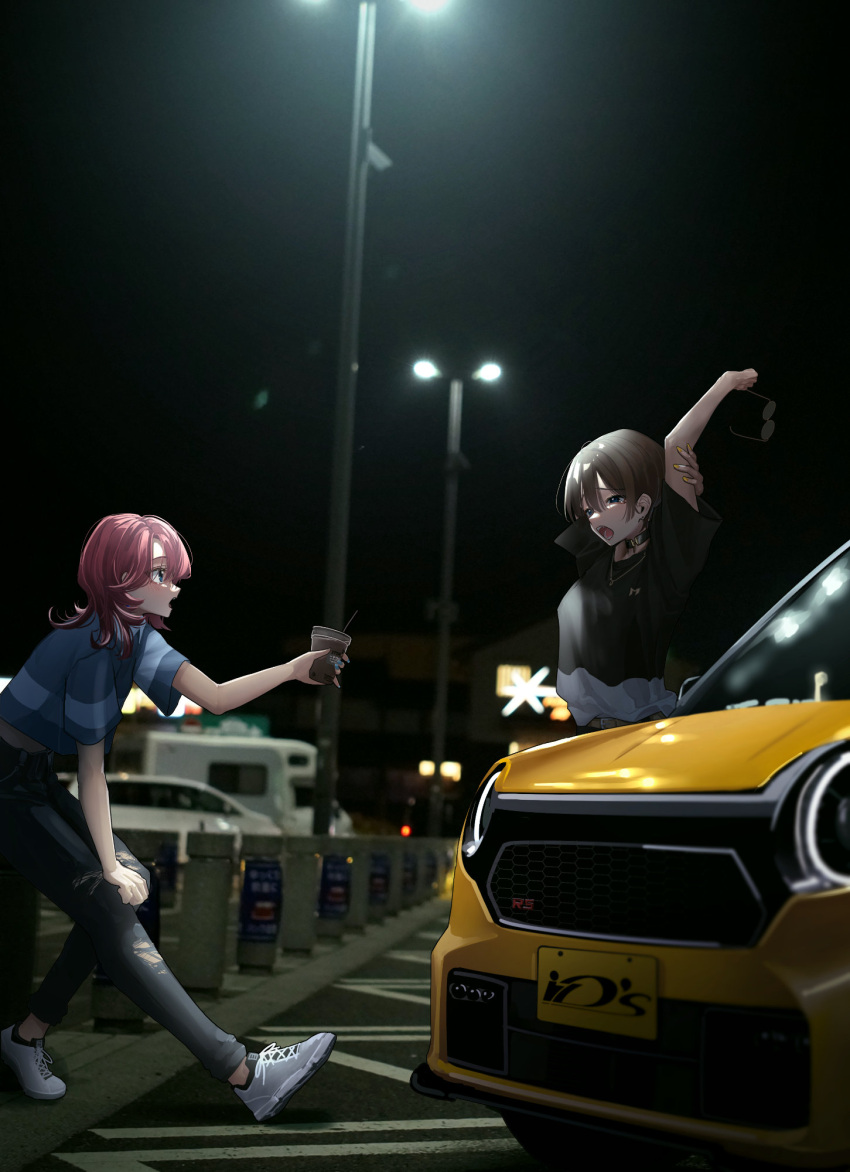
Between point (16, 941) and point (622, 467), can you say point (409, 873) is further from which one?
point (622, 467)

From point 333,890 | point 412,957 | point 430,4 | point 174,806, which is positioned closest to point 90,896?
point 412,957

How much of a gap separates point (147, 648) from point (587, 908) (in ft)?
5.30

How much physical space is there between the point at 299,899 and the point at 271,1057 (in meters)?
6.91

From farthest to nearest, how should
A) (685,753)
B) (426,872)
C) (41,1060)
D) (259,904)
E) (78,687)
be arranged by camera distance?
(426,872)
(259,904)
(41,1060)
(78,687)
(685,753)

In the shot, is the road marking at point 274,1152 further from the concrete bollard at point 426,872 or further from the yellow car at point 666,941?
the concrete bollard at point 426,872

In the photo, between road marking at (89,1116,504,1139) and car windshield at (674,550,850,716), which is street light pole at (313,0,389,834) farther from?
car windshield at (674,550,850,716)

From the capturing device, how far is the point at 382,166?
15594 millimetres

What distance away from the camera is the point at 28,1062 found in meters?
4.20

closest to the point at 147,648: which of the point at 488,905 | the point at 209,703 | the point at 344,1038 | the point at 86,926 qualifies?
the point at 209,703

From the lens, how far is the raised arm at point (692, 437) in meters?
4.34

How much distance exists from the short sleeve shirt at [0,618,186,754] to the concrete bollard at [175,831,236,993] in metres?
3.67

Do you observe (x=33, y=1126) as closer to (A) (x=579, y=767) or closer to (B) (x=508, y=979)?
(B) (x=508, y=979)

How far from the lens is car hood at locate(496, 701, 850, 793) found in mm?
2838

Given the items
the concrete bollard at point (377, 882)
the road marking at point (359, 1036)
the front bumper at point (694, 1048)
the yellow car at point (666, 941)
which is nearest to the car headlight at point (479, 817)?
the yellow car at point (666, 941)
